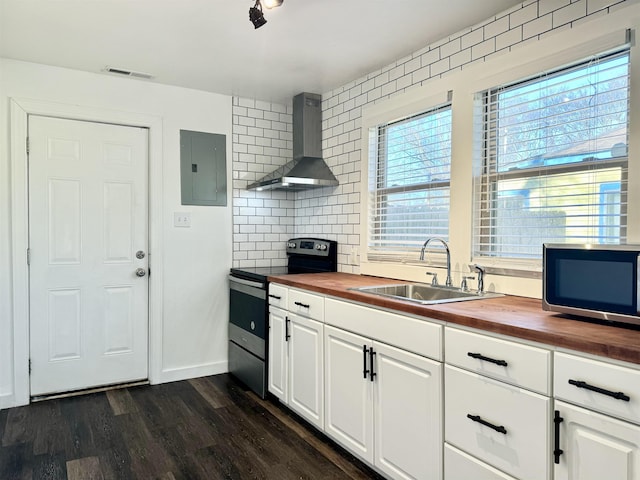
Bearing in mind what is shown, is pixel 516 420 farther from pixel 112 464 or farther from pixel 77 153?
pixel 77 153

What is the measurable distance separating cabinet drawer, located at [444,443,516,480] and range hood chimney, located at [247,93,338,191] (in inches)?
86.5

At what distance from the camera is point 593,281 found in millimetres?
1567

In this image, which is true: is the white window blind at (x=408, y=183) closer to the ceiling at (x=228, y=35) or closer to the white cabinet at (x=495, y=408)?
the ceiling at (x=228, y=35)

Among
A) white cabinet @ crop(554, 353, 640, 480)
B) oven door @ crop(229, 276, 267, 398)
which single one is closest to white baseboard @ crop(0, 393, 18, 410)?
oven door @ crop(229, 276, 267, 398)

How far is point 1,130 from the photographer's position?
9.98 feet

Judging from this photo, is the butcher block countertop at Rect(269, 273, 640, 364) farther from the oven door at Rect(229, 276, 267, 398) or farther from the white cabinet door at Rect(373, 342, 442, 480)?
the oven door at Rect(229, 276, 267, 398)

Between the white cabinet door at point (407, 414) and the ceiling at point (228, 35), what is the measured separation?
171 centimetres

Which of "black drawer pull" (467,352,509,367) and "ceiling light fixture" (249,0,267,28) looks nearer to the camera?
"black drawer pull" (467,352,509,367)

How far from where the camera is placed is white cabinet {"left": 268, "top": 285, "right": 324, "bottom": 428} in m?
2.66

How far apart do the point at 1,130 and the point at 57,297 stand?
1.18 metres

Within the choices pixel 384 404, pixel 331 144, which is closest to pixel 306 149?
pixel 331 144

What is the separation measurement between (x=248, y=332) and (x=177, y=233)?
96 centimetres

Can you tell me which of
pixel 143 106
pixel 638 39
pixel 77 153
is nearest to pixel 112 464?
pixel 77 153

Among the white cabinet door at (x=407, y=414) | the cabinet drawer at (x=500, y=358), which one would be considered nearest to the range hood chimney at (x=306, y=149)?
the white cabinet door at (x=407, y=414)
